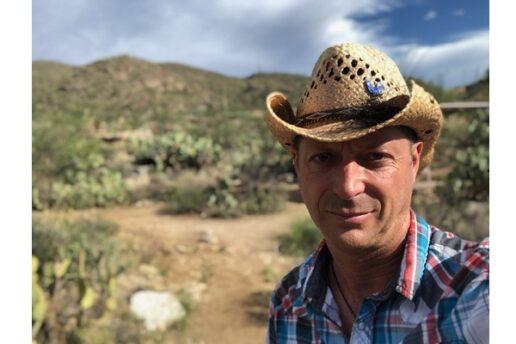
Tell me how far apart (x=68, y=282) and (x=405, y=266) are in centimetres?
492

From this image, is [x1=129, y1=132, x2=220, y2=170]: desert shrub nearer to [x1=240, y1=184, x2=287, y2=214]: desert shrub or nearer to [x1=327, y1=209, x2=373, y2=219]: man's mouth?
[x1=240, y1=184, x2=287, y2=214]: desert shrub

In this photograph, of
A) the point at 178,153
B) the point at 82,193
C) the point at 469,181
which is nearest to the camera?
the point at 469,181

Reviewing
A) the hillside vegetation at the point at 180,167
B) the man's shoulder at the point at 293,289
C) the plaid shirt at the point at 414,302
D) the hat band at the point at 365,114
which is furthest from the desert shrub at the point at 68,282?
the hillside vegetation at the point at 180,167

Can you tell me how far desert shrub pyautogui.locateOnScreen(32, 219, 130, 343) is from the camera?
5.10m

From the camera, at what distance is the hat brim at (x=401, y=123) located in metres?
1.47

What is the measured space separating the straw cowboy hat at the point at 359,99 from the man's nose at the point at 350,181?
0.10 metres

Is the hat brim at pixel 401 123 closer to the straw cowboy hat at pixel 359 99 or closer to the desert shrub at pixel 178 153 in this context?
the straw cowboy hat at pixel 359 99

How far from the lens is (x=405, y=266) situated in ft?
4.81

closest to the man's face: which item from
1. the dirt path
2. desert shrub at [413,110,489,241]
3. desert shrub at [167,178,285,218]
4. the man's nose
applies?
the man's nose

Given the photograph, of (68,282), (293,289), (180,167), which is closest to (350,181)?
(293,289)

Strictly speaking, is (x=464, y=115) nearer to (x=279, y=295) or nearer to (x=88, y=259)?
(x=88, y=259)

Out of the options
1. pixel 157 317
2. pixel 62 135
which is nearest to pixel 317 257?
pixel 157 317

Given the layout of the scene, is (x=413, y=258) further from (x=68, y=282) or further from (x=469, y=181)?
(x=469, y=181)

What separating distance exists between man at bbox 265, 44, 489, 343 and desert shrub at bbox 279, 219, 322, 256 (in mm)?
6332
